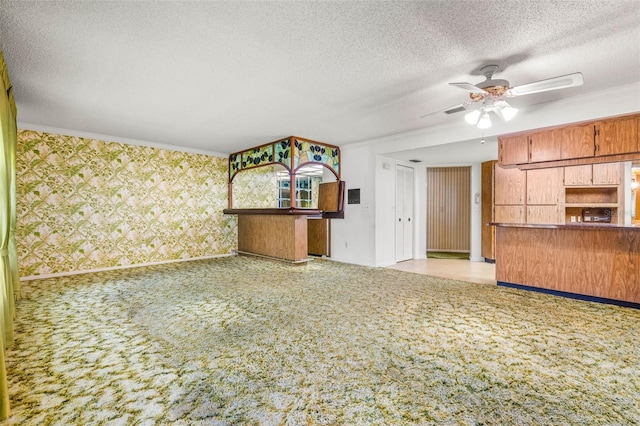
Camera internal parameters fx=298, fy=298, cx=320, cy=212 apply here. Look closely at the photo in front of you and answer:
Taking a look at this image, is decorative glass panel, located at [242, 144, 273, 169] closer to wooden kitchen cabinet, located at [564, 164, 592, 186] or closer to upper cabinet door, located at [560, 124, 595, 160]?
upper cabinet door, located at [560, 124, 595, 160]

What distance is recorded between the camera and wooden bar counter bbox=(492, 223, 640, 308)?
3549 mm

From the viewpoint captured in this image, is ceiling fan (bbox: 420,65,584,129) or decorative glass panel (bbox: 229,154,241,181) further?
decorative glass panel (bbox: 229,154,241,181)

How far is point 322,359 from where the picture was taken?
2.27m

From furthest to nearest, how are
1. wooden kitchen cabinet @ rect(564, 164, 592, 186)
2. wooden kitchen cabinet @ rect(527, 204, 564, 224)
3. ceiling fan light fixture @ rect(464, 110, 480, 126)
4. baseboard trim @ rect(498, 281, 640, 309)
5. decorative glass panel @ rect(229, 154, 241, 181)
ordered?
decorative glass panel @ rect(229, 154, 241, 181), wooden kitchen cabinet @ rect(527, 204, 564, 224), wooden kitchen cabinet @ rect(564, 164, 592, 186), baseboard trim @ rect(498, 281, 640, 309), ceiling fan light fixture @ rect(464, 110, 480, 126)

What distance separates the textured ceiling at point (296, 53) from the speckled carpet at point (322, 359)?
2.54 m

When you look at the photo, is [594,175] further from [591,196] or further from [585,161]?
[585,161]

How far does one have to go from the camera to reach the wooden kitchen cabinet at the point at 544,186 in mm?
5773

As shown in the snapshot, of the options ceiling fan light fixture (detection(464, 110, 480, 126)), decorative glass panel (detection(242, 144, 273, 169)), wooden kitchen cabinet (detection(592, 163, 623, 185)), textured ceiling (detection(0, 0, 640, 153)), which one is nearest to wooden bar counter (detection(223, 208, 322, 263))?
decorative glass panel (detection(242, 144, 273, 169))

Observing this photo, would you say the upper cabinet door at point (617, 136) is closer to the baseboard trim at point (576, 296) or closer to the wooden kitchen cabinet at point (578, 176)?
the baseboard trim at point (576, 296)

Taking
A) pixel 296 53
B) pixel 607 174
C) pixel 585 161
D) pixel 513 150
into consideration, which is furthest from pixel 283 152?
pixel 607 174

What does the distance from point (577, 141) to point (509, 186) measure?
2.37 metres

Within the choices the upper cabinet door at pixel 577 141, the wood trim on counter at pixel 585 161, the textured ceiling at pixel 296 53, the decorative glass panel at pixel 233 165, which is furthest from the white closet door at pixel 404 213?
the decorative glass panel at pixel 233 165

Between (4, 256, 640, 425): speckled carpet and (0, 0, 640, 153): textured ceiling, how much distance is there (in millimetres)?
2536

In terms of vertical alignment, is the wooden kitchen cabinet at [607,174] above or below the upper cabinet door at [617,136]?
below
